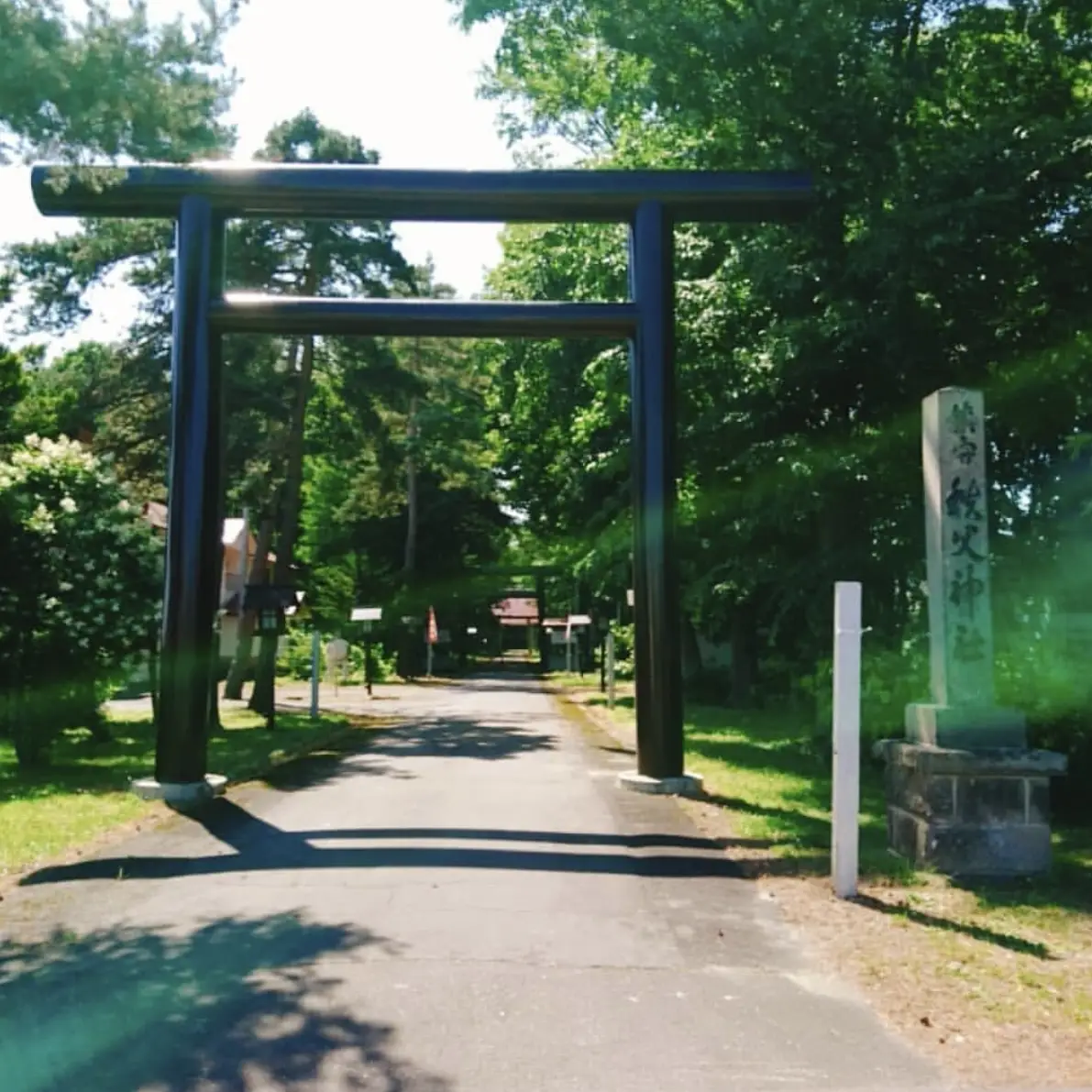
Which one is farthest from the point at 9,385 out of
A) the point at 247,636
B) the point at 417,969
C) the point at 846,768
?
the point at 417,969

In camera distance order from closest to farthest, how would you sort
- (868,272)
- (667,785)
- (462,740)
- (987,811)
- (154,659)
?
(987,811) → (667,785) → (868,272) → (154,659) → (462,740)

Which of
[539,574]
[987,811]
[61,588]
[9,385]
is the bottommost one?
[987,811]

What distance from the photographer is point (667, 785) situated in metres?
12.2

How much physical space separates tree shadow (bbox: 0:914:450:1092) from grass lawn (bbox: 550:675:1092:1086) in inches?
90.4

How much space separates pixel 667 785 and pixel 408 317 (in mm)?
5298

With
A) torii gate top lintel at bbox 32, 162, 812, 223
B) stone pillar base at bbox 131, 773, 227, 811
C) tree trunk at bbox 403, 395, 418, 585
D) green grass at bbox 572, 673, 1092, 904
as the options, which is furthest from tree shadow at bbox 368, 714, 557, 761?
tree trunk at bbox 403, 395, 418, 585

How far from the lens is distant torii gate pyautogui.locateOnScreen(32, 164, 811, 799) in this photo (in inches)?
459

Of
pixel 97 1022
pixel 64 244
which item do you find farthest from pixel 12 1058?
pixel 64 244

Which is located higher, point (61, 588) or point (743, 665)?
point (61, 588)

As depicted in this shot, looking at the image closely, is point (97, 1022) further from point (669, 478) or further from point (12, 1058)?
point (669, 478)

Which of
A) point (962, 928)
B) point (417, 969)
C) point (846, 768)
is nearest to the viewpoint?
point (417, 969)

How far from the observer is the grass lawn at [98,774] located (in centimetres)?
973

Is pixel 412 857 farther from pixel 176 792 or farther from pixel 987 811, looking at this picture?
pixel 987 811

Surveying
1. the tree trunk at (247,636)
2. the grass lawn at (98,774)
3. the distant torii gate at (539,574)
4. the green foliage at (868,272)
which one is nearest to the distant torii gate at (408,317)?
the grass lawn at (98,774)
